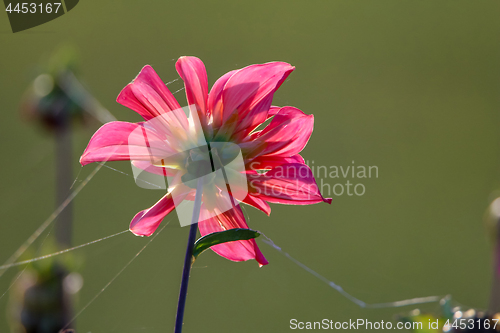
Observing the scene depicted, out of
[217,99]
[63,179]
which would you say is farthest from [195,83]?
[63,179]

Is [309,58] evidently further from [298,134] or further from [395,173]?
[298,134]

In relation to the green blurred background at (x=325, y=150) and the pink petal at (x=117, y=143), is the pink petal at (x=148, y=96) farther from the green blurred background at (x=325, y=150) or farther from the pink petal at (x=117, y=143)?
the green blurred background at (x=325, y=150)

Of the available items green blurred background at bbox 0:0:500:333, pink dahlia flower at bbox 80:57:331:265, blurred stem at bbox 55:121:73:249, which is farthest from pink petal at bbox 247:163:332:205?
green blurred background at bbox 0:0:500:333

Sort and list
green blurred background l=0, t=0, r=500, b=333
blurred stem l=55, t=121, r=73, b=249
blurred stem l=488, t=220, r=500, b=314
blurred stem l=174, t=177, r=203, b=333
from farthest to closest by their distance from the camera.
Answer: green blurred background l=0, t=0, r=500, b=333
blurred stem l=55, t=121, r=73, b=249
blurred stem l=488, t=220, r=500, b=314
blurred stem l=174, t=177, r=203, b=333

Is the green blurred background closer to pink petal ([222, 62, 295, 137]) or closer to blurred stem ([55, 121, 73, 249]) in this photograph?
blurred stem ([55, 121, 73, 249])

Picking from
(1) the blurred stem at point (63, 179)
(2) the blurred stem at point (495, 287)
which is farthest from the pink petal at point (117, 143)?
(1) the blurred stem at point (63, 179)

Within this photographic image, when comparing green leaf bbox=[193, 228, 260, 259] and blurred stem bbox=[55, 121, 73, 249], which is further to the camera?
blurred stem bbox=[55, 121, 73, 249]

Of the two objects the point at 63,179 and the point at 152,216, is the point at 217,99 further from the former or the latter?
the point at 63,179

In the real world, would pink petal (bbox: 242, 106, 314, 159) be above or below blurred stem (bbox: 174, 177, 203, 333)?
above
